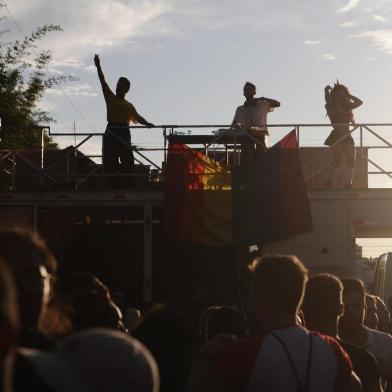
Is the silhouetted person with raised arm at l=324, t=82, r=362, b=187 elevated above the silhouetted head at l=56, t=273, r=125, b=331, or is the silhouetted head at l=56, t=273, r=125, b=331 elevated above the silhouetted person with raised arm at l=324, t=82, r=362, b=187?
the silhouetted person with raised arm at l=324, t=82, r=362, b=187

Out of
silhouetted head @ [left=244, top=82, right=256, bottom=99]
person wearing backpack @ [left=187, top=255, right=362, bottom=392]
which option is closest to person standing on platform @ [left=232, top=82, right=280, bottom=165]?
silhouetted head @ [left=244, top=82, right=256, bottom=99]

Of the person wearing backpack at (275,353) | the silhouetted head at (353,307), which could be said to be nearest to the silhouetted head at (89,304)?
the person wearing backpack at (275,353)

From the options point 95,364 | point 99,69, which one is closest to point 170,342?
point 95,364

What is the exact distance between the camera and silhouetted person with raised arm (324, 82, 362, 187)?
15227mm

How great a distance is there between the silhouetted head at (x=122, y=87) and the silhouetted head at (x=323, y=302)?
9996 millimetres

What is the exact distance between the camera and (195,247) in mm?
14812

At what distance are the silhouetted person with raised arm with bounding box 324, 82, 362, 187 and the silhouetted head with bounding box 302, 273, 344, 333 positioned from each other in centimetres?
1015

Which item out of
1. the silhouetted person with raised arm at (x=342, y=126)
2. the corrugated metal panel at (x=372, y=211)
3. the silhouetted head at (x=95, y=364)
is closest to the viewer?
the silhouetted head at (x=95, y=364)

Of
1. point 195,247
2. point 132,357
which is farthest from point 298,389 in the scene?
point 195,247

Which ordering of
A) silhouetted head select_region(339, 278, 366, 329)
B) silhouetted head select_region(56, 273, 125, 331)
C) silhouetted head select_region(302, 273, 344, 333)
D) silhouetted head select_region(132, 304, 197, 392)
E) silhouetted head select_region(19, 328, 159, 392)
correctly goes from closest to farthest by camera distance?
silhouetted head select_region(19, 328, 159, 392), silhouetted head select_region(132, 304, 197, 392), silhouetted head select_region(56, 273, 125, 331), silhouetted head select_region(302, 273, 344, 333), silhouetted head select_region(339, 278, 366, 329)

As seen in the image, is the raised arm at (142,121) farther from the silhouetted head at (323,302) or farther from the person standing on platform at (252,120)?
the silhouetted head at (323,302)

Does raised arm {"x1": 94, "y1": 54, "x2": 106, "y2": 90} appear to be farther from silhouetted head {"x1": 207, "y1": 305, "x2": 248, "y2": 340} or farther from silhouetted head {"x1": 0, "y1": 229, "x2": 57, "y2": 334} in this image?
silhouetted head {"x1": 0, "y1": 229, "x2": 57, "y2": 334}

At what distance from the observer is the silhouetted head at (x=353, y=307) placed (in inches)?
232

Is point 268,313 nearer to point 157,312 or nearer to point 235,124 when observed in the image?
point 157,312
